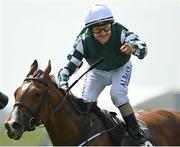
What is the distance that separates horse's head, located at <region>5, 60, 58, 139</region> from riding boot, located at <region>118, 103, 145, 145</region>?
3.89ft

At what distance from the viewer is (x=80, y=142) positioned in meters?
10.5

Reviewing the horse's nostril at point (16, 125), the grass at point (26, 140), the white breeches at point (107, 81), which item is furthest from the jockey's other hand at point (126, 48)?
the grass at point (26, 140)

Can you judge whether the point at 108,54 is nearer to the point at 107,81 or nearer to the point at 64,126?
the point at 107,81

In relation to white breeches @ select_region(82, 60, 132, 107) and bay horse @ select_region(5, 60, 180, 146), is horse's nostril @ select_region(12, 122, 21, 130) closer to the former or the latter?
bay horse @ select_region(5, 60, 180, 146)

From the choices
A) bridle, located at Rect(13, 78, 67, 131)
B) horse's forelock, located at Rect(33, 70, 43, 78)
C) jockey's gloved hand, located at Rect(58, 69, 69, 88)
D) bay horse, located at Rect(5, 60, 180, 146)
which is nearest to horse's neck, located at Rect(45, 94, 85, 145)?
bay horse, located at Rect(5, 60, 180, 146)

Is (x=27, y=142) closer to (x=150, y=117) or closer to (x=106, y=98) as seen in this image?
(x=106, y=98)

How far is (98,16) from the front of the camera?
1079 centimetres

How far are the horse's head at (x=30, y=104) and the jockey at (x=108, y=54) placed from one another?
1.89ft

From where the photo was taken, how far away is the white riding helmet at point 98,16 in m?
10.8

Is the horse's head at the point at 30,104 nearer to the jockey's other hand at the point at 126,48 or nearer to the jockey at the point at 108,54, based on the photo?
the jockey at the point at 108,54

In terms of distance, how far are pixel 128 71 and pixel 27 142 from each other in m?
17.6

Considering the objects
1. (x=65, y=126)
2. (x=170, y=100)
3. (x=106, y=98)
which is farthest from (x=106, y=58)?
(x=170, y=100)

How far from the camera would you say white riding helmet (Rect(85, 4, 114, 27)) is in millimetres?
10773

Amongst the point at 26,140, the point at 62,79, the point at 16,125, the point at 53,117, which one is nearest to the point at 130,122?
the point at 62,79
